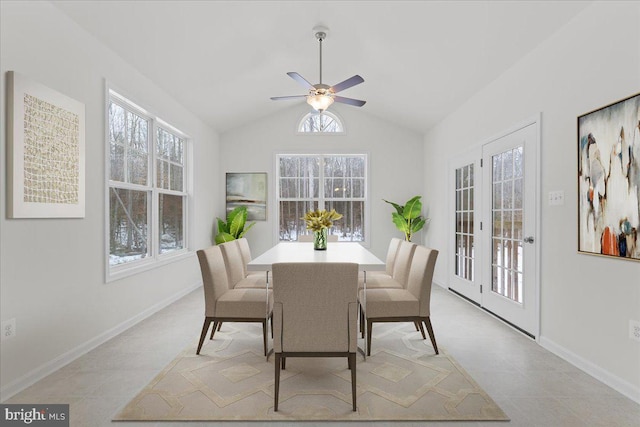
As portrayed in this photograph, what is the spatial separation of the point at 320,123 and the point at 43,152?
15.2 ft

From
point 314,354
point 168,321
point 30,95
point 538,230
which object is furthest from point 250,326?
point 538,230

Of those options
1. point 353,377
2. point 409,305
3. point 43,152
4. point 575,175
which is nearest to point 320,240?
point 409,305

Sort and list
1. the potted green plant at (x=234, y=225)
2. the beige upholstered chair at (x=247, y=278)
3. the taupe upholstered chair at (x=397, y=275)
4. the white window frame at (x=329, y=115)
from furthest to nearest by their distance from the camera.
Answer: the white window frame at (x=329, y=115) → the potted green plant at (x=234, y=225) → the beige upholstered chair at (x=247, y=278) → the taupe upholstered chair at (x=397, y=275)

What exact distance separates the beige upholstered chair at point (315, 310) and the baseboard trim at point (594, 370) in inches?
65.7

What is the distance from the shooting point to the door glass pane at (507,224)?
3488 mm

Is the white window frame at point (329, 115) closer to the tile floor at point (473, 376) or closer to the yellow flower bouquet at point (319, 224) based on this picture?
the yellow flower bouquet at point (319, 224)

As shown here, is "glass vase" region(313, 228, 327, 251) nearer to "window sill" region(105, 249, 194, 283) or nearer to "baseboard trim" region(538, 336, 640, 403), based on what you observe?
"window sill" region(105, 249, 194, 283)

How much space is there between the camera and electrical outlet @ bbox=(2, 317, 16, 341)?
214 centimetres

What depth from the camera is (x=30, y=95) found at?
230cm

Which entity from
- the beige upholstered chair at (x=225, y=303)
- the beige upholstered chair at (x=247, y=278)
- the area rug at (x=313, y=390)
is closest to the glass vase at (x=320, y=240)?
the beige upholstered chair at (x=247, y=278)

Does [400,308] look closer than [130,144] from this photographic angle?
Yes

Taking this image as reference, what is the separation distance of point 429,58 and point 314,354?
129 inches

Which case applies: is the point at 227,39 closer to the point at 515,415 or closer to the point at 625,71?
the point at 625,71

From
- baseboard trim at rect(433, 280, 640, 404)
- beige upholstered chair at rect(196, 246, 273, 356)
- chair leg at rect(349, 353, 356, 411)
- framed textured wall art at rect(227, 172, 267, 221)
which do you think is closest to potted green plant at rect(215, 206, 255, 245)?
framed textured wall art at rect(227, 172, 267, 221)
